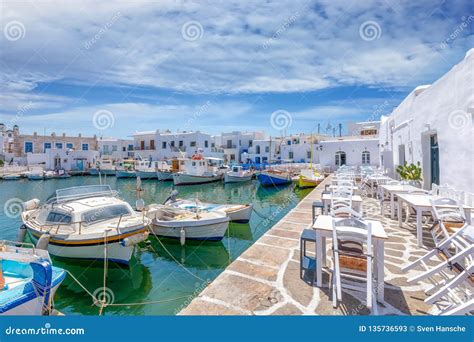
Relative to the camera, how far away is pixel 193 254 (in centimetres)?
809

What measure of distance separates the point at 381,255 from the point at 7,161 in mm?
57171

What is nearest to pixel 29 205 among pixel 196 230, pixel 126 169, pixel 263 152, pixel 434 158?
pixel 196 230

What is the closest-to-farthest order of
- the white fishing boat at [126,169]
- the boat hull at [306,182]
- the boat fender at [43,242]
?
the boat fender at [43,242] → the boat hull at [306,182] → the white fishing boat at [126,169]

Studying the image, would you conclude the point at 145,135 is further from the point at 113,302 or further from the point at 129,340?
the point at 129,340

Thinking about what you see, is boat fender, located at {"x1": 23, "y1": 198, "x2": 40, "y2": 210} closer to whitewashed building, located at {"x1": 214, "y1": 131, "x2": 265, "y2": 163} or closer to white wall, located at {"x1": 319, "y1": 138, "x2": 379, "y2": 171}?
white wall, located at {"x1": 319, "y1": 138, "x2": 379, "y2": 171}

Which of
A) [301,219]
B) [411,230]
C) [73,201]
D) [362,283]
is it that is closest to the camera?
[362,283]

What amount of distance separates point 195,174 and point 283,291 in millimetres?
26161

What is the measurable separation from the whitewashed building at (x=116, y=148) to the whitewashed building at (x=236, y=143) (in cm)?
1716

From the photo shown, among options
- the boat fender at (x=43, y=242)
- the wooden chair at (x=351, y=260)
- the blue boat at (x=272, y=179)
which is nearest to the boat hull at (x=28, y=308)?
the boat fender at (x=43, y=242)

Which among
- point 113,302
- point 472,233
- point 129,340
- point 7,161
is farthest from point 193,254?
point 7,161

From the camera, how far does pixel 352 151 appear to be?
2566 cm

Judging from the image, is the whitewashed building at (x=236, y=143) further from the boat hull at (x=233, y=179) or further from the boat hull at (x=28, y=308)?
the boat hull at (x=28, y=308)

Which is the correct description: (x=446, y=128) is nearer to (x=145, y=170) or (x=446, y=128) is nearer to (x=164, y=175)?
(x=164, y=175)

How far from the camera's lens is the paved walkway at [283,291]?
8.85ft
